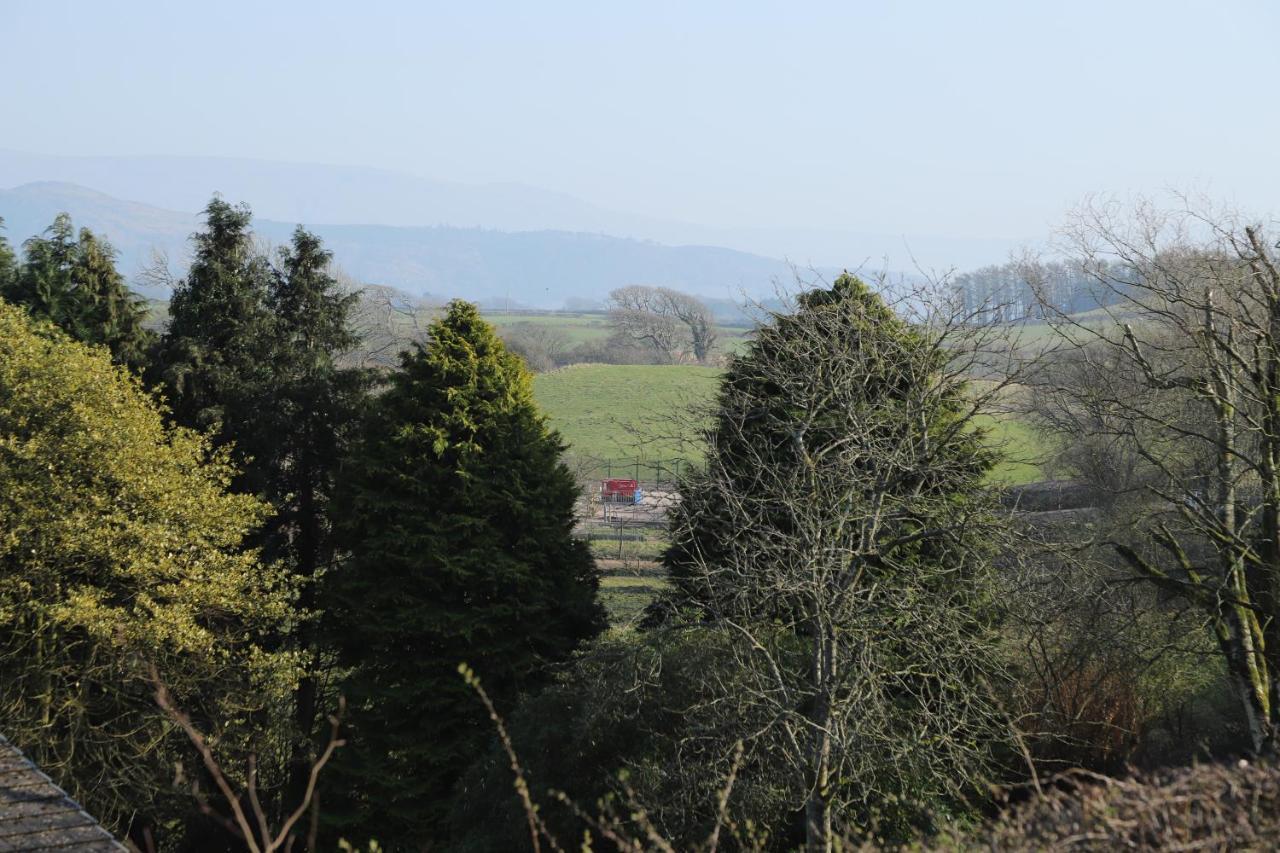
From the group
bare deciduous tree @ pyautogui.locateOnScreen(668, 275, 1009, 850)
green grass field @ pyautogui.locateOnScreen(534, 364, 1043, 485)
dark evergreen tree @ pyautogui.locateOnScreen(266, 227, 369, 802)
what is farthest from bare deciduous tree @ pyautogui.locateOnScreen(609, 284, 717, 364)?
bare deciduous tree @ pyautogui.locateOnScreen(668, 275, 1009, 850)

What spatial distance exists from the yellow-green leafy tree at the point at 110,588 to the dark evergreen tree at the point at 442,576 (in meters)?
1.73

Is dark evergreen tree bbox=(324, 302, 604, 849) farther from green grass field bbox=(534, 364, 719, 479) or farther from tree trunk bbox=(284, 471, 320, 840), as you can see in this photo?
green grass field bbox=(534, 364, 719, 479)

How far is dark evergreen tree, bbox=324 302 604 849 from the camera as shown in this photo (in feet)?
58.6

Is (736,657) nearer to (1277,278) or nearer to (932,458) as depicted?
(932,458)

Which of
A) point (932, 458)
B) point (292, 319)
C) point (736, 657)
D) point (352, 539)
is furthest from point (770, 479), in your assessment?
point (292, 319)

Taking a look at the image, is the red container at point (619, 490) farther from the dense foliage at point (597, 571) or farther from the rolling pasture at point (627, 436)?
the dense foliage at point (597, 571)

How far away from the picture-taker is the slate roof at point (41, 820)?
→ 7.89 m

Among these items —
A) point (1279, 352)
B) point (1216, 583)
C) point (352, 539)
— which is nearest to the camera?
point (1279, 352)

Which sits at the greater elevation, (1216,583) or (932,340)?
(932,340)

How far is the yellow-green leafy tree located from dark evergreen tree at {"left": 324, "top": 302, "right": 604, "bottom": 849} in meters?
1.73

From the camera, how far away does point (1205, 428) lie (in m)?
17.7

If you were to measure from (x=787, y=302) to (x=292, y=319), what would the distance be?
12.2m

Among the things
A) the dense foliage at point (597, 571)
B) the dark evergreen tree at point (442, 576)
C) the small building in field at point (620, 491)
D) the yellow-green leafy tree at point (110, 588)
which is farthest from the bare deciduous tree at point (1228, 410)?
the small building in field at point (620, 491)

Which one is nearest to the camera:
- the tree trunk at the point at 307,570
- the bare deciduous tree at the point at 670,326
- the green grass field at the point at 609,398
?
the tree trunk at the point at 307,570
